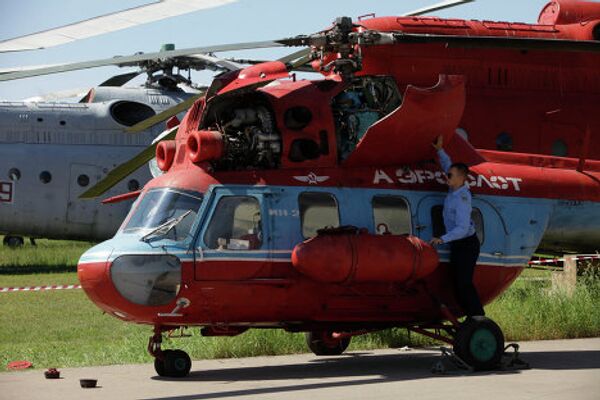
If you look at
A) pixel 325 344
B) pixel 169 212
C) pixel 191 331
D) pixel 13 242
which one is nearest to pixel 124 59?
pixel 169 212

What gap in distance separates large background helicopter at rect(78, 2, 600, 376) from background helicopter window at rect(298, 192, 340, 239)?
0.01 m

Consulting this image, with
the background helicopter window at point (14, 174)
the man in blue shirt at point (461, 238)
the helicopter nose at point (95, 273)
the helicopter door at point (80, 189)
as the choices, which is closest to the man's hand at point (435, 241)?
the man in blue shirt at point (461, 238)

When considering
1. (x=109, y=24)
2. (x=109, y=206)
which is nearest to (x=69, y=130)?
(x=109, y=206)

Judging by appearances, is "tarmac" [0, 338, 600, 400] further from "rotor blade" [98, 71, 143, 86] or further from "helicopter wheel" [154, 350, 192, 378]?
"rotor blade" [98, 71, 143, 86]

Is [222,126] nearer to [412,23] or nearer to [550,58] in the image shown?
[412,23]

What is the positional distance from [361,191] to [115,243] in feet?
8.10

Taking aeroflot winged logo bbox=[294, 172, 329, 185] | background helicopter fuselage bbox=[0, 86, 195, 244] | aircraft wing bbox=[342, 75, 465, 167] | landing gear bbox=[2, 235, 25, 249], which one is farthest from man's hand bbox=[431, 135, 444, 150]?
landing gear bbox=[2, 235, 25, 249]

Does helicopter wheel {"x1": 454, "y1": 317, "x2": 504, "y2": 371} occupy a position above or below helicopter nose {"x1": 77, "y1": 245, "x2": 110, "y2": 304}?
below

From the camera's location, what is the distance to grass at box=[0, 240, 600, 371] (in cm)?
1247

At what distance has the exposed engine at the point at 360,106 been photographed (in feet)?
37.1

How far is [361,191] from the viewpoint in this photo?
36.2 ft

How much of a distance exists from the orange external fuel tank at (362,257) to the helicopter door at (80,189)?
13.2m

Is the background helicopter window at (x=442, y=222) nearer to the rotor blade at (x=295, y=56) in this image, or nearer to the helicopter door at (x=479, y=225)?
the helicopter door at (x=479, y=225)

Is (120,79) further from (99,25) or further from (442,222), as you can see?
(442,222)
